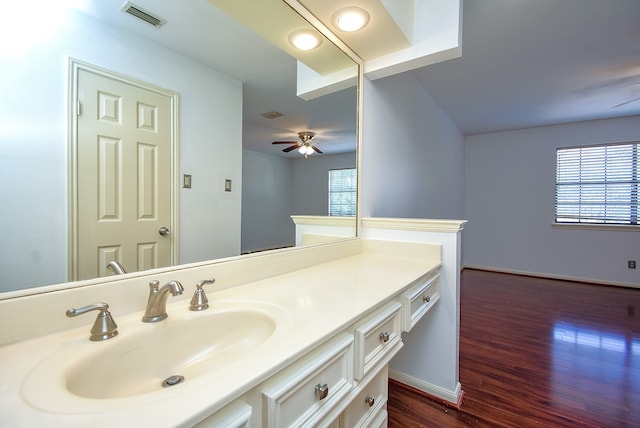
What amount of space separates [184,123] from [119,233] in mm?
432

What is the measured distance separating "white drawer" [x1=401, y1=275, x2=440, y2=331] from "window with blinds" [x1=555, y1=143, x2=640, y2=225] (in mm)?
4374

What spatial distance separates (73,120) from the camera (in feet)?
2.39

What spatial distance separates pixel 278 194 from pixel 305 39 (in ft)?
2.74

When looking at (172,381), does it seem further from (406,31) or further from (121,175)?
(406,31)

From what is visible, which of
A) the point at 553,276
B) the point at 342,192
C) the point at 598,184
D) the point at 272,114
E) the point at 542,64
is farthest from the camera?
the point at 553,276

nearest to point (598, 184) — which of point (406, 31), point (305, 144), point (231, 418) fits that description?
point (406, 31)

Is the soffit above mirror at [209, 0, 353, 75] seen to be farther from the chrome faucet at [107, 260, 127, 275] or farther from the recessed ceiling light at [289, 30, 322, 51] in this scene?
the chrome faucet at [107, 260, 127, 275]

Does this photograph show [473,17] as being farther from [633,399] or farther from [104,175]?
[633,399]

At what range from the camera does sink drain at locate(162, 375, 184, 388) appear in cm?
69

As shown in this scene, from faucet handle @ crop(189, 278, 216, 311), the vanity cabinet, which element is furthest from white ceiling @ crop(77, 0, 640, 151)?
the vanity cabinet

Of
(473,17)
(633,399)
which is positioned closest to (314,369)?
(633,399)

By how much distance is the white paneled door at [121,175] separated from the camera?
2.48 ft

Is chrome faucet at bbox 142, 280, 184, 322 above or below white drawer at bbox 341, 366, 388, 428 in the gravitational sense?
above

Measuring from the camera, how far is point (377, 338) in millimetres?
926
